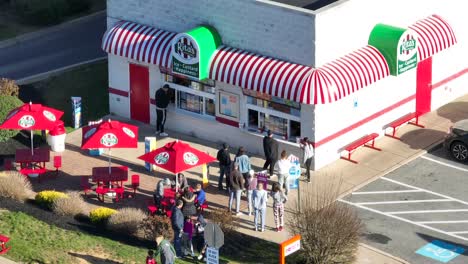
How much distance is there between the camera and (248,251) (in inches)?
1227

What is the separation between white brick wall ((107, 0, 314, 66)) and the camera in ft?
115

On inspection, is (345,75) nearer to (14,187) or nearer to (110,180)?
(110,180)

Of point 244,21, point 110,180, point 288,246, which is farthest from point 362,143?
point 288,246

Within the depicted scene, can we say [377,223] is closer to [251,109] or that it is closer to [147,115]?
[251,109]

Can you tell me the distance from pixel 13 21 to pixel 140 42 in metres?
16.1

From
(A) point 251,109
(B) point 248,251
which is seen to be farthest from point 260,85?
(B) point 248,251

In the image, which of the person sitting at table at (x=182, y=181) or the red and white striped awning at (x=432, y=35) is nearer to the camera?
→ the person sitting at table at (x=182, y=181)

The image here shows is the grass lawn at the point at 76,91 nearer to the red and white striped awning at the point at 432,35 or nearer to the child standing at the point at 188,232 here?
the child standing at the point at 188,232

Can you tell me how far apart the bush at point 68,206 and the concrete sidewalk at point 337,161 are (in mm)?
2553

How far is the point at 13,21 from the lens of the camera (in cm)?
5284

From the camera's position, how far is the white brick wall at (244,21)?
35.1 m

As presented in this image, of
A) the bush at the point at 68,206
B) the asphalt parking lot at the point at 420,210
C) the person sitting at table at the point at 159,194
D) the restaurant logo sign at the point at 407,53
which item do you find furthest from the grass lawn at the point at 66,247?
the restaurant logo sign at the point at 407,53

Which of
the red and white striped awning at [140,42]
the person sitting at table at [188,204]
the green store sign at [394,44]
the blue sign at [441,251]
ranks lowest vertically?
the blue sign at [441,251]

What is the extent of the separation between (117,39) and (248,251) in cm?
1106
